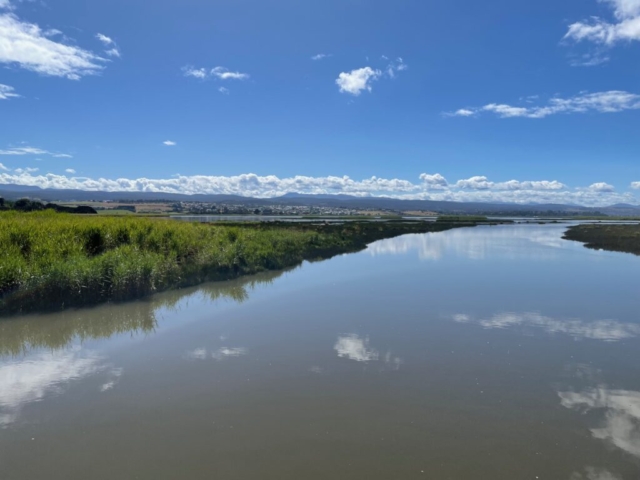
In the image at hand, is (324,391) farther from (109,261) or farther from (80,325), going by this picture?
(109,261)

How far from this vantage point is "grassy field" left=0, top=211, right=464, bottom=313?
12.1 metres

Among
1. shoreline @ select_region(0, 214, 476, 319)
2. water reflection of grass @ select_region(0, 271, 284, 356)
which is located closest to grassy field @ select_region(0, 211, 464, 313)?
shoreline @ select_region(0, 214, 476, 319)

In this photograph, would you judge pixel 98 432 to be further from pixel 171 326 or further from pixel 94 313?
pixel 94 313

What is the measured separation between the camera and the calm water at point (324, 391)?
17.1 feet

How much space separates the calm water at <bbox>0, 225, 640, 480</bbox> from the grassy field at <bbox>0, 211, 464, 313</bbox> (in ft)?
3.04

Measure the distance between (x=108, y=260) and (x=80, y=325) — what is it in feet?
11.1

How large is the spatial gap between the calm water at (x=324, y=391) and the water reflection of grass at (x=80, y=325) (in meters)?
0.07

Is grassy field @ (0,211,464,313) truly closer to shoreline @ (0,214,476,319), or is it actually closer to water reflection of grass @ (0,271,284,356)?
shoreline @ (0,214,476,319)

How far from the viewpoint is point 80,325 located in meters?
11.0

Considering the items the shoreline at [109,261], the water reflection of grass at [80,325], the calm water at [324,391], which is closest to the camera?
the calm water at [324,391]

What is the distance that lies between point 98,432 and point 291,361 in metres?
3.69

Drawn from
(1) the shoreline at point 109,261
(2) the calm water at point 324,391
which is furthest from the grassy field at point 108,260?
(2) the calm water at point 324,391

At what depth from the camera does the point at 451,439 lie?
567 centimetres

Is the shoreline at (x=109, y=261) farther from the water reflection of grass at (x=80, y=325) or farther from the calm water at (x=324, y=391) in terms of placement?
the calm water at (x=324, y=391)
